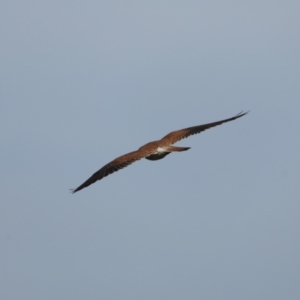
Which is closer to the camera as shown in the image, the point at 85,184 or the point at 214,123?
the point at 85,184

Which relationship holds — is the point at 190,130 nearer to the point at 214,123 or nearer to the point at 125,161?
the point at 214,123

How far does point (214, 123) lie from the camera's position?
29.4m

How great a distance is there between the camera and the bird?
2722cm

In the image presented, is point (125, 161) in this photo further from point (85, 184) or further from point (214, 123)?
point (214, 123)

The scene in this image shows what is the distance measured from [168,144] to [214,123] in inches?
52.4

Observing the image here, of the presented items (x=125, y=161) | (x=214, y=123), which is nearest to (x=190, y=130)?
(x=214, y=123)

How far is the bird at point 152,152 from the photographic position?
27.2 meters

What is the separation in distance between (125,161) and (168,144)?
1.82 m

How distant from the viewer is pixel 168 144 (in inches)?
1136

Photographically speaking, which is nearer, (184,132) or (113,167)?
(113,167)

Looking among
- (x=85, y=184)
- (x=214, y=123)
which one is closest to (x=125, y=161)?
(x=85, y=184)

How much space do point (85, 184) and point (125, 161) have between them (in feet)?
3.45

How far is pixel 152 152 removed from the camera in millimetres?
28125

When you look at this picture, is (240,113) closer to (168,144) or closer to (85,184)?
(168,144)
